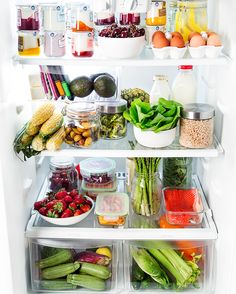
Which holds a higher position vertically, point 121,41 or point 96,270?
point 121,41

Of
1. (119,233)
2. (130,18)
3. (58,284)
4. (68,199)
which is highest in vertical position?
(130,18)

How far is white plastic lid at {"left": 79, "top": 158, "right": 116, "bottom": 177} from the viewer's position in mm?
2375

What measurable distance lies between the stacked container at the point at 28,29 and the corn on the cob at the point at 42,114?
0.68 ft

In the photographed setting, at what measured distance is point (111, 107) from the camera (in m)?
2.09

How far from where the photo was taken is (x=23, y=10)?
74.4 inches

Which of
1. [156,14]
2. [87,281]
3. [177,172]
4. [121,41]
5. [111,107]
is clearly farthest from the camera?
[177,172]

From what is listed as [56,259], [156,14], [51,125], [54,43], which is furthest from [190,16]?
[56,259]

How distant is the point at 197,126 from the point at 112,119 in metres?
0.33

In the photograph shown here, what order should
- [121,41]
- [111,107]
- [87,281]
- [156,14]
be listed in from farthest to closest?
1. [87,281]
2. [111,107]
3. [156,14]
4. [121,41]

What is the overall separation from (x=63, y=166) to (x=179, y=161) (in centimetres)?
50

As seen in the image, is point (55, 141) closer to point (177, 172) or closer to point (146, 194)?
point (146, 194)

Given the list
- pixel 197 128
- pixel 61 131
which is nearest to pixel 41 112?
pixel 61 131

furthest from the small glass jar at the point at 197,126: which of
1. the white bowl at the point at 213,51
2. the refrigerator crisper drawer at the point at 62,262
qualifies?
the refrigerator crisper drawer at the point at 62,262

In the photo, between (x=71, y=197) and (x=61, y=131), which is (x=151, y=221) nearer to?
(x=71, y=197)
